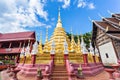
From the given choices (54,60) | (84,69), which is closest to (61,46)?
(54,60)

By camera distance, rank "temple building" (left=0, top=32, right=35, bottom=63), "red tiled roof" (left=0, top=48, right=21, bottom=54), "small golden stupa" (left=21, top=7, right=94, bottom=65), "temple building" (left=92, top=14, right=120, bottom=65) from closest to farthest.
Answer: "small golden stupa" (left=21, top=7, right=94, bottom=65)
"temple building" (left=92, top=14, right=120, bottom=65)
"red tiled roof" (left=0, top=48, right=21, bottom=54)
"temple building" (left=0, top=32, right=35, bottom=63)

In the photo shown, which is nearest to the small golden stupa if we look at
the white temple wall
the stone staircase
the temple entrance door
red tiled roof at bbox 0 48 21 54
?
the temple entrance door

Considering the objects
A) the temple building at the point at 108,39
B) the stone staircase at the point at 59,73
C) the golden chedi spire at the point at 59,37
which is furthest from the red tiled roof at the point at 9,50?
the stone staircase at the point at 59,73

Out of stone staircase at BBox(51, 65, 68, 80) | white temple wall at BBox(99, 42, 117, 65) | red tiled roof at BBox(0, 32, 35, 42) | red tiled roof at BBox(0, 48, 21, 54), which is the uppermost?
red tiled roof at BBox(0, 32, 35, 42)

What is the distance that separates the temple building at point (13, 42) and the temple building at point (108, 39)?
11652 millimetres

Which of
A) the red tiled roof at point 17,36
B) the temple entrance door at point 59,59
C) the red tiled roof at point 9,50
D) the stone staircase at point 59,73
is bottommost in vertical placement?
the stone staircase at point 59,73

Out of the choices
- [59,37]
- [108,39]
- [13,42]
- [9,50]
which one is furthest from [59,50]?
[13,42]

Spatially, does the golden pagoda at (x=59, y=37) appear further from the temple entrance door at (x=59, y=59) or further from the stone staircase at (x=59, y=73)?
the stone staircase at (x=59, y=73)

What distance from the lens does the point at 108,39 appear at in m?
21.0

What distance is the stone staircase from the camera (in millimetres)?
11298

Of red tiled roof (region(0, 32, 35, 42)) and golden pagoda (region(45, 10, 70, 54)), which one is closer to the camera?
golden pagoda (region(45, 10, 70, 54))

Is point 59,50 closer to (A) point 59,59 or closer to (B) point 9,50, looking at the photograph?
(A) point 59,59

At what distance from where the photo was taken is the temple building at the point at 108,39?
19.1 meters

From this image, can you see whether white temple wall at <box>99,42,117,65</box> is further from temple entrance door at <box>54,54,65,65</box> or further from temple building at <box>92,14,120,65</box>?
temple entrance door at <box>54,54,65,65</box>
